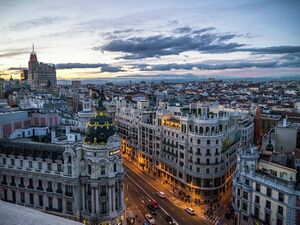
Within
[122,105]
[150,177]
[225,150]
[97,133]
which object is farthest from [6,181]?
[122,105]

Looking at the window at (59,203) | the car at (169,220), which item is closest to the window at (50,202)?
the window at (59,203)

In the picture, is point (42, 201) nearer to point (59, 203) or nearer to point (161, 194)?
point (59, 203)

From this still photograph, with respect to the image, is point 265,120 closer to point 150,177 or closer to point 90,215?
point 150,177

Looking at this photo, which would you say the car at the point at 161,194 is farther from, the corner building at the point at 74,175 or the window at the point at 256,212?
the window at the point at 256,212

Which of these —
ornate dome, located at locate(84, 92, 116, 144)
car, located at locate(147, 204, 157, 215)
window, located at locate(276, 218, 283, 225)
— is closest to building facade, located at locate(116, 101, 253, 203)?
car, located at locate(147, 204, 157, 215)

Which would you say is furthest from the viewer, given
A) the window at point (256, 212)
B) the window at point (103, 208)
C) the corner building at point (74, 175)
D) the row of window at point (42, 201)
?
the row of window at point (42, 201)
